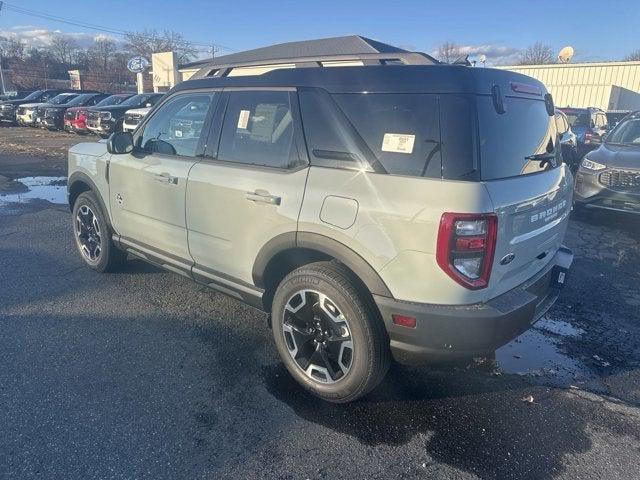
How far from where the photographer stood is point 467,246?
7.27 ft

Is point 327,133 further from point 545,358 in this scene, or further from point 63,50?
point 63,50

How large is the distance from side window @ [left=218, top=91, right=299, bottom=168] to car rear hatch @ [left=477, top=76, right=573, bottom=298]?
3.81ft

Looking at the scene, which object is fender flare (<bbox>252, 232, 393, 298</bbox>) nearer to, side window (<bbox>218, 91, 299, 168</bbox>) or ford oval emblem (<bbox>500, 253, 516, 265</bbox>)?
side window (<bbox>218, 91, 299, 168</bbox>)

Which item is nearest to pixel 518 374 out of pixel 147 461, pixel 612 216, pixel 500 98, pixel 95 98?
pixel 500 98

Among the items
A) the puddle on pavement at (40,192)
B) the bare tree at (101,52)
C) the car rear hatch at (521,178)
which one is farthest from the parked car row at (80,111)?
the bare tree at (101,52)

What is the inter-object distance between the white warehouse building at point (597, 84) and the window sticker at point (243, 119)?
3003cm

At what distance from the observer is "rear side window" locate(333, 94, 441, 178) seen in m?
2.31

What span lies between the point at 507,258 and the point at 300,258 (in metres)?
1.25

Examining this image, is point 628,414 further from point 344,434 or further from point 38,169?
point 38,169

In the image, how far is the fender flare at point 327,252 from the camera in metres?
2.45

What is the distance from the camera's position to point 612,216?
303 inches

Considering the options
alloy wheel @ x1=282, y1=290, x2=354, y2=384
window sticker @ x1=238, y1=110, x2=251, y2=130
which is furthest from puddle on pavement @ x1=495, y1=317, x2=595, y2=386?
window sticker @ x1=238, y1=110, x2=251, y2=130

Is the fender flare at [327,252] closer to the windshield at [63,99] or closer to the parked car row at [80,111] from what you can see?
the parked car row at [80,111]

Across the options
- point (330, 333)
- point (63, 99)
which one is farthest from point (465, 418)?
point (63, 99)
